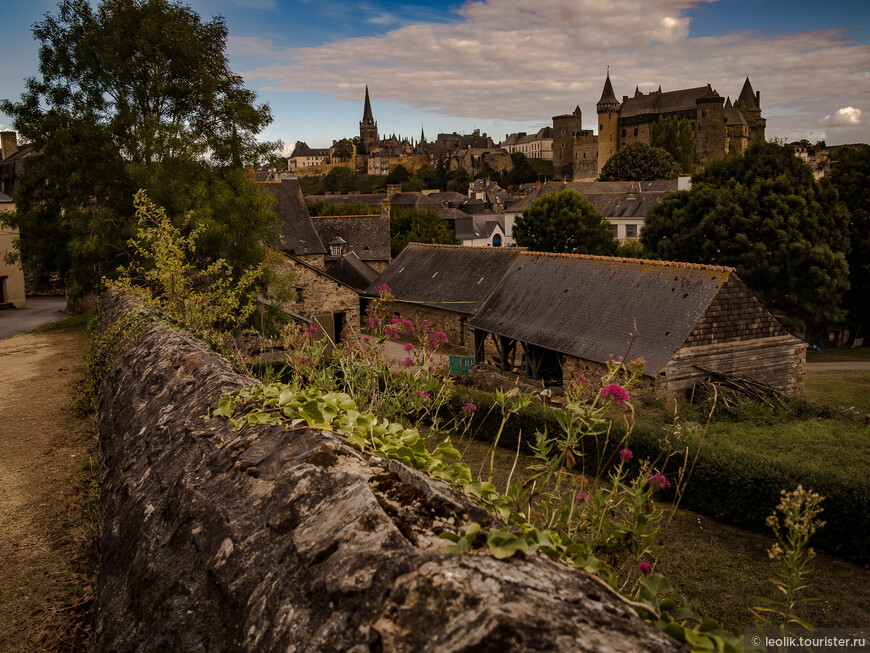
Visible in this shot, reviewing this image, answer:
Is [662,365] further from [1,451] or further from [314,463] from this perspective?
[314,463]

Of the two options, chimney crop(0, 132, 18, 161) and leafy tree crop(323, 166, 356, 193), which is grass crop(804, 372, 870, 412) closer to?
chimney crop(0, 132, 18, 161)

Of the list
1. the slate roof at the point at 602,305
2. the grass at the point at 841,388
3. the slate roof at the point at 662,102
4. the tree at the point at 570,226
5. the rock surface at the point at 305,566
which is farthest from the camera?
the slate roof at the point at 662,102

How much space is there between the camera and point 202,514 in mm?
2719

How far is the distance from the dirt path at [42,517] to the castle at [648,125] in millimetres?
92842

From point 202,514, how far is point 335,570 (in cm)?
112

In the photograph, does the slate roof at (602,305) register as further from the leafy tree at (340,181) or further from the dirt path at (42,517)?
the leafy tree at (340,181)

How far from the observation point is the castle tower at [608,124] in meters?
103

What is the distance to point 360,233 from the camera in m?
43.9

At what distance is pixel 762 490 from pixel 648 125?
100274mm

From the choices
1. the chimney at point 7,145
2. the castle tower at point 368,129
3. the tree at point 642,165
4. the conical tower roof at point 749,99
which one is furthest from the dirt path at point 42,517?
the castle tower at point 368,129

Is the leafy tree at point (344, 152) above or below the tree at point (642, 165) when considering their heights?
above

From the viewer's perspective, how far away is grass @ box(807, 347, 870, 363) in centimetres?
2939

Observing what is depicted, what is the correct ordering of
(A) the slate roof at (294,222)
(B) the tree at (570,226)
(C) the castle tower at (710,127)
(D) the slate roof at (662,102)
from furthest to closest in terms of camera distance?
(D) the slate roof at (662,102), (C) the castle tower at (710,127), (B) the tree at (570,226), (A) the slate roof at (294,222)

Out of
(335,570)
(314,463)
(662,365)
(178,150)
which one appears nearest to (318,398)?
(314,463)
